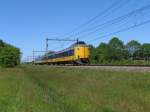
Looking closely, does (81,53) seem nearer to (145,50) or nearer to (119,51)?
(119,51)

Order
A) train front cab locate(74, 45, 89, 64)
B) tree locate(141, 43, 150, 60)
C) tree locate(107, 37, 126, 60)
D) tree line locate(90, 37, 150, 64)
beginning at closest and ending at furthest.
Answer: train front cab locate(74, 45, 89, 64), tree line locate(90, 37, 150, 64), tree locate(107, 37, 126, 60), tree locate(141, 43, 150, 60)

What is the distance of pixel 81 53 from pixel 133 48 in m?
108

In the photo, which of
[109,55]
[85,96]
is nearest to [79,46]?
[85,96]

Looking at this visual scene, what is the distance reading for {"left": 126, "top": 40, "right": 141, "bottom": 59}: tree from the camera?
525 ft

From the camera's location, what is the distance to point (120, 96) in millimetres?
14547

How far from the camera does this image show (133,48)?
→ 163625 mm

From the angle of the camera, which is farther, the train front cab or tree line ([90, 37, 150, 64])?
tree line ([90, 37, 150, 64])

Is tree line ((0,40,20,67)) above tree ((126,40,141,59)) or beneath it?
beneath

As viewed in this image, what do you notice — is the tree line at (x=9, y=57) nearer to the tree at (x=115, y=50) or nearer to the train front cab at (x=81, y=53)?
the tree at (x=115, y=50)

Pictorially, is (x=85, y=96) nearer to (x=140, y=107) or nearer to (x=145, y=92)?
(x=145, y=92)

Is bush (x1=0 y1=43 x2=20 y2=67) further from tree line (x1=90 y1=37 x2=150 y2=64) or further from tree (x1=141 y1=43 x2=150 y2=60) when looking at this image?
tree (x1=141 y1=43 x2=150 y2=60)

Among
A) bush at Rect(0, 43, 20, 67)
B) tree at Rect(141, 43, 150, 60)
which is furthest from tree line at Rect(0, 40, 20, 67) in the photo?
tree at Rect(141, 43, 150, 60)

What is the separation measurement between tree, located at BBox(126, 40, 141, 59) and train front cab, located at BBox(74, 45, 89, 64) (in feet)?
333

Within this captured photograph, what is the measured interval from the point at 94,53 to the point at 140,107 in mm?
132847
